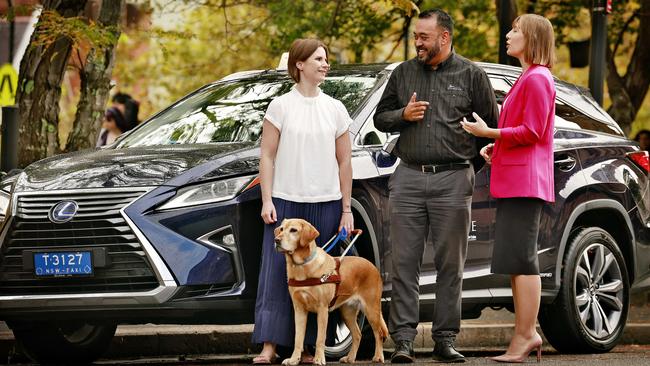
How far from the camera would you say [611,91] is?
60.6 feet

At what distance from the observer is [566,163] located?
931 centimetres

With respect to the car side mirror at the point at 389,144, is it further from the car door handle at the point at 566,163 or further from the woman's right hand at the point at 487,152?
the car door handle at the point at 566,163

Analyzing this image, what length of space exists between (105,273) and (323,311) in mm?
1187

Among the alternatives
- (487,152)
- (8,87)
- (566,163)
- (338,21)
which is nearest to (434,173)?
(487,152)

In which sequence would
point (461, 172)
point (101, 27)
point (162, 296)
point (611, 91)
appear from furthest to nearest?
point (611, 91) → point (101, 27) → point (461, 172) → point (162, 296)

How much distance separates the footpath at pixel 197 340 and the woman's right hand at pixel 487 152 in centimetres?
283

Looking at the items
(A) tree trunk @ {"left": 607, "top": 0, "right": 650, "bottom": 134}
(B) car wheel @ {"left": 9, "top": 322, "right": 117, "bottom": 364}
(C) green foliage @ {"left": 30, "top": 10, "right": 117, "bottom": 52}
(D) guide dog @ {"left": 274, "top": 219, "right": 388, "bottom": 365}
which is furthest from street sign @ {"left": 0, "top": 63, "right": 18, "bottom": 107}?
(A) tree trunk @ {"left": 607, "top": 0, "right": 650, "bottom": 134}

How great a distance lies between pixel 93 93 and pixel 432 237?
202 inches

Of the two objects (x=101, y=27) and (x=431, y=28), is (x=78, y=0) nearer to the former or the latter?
(x=101, y=27)

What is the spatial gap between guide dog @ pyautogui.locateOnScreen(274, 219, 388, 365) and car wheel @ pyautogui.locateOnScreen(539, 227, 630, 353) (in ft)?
5.95

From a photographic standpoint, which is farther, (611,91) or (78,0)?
(611,91)

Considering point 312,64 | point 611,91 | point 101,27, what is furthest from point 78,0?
point 611,91

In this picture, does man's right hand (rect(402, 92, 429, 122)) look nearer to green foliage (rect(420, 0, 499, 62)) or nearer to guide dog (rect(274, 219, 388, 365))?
guide dog (rect(274, 219, 388, 365))

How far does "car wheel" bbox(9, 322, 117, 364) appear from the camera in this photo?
8.80 metres
